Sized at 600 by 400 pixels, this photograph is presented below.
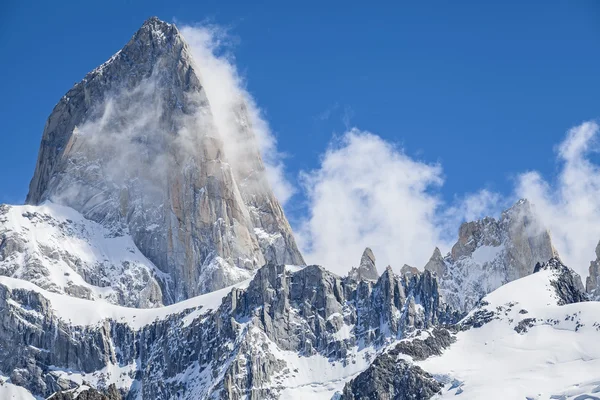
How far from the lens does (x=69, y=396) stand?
192875 mm

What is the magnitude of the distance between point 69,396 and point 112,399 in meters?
5.35

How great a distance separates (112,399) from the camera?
7638 inches
